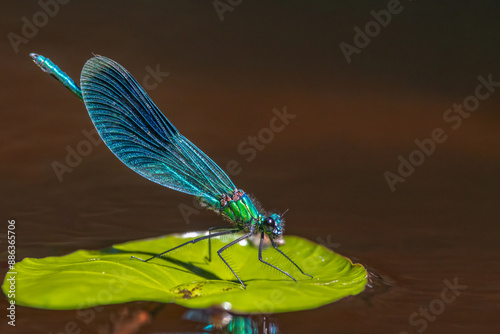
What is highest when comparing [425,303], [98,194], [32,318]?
[98,194]

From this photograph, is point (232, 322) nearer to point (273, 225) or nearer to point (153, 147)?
point (273, 225)

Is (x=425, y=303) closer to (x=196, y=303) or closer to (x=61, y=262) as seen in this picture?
(x=196, y=303)

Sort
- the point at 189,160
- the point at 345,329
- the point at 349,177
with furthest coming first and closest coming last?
the point at 349,177, the point at 189,160, the point at 345,329

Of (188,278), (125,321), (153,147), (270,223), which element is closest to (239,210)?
(270,223)

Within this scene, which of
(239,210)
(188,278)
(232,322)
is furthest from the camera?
(239,210)

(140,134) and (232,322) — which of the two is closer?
(232,322)

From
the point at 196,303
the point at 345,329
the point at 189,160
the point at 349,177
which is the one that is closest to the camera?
the point at 196,303

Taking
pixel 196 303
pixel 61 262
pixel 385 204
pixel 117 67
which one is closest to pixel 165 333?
pixel 196 303
